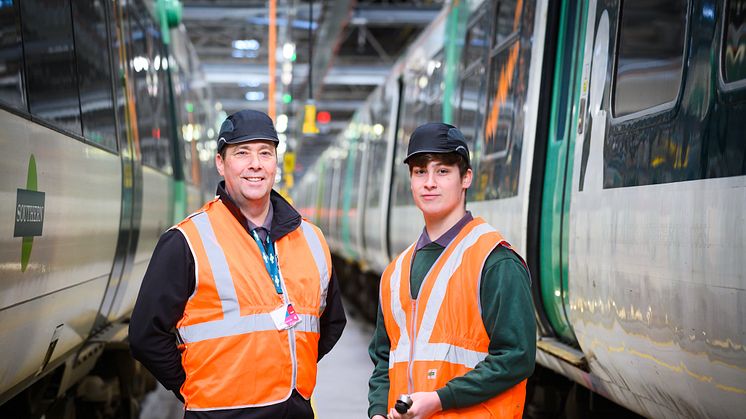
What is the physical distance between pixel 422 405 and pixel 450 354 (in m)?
0.20

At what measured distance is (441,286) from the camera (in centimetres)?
300

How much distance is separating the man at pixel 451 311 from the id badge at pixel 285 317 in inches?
11.6

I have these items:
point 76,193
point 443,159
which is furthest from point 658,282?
point 76,193

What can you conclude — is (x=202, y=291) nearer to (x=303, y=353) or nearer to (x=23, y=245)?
(x=303, y=353)

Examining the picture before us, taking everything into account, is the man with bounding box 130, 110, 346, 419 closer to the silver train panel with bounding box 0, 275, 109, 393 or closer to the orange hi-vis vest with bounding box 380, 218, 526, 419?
the orange hi-vis vest with bounding box 380, 218, 526, 419

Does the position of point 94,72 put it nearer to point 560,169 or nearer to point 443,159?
point 560,169

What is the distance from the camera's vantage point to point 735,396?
2961 millimetres

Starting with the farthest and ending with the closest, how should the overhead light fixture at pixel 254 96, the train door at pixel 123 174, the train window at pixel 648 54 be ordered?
the overhead light fixture at pixel 254 96 < the train door at pixel 123 174 < the train window at pixel 648 54

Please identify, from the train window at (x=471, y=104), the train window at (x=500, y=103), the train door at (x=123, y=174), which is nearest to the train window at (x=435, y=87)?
the train window at (x=471, y=104)

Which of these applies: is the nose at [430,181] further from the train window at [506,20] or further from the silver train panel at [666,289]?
the train window at [506,20]

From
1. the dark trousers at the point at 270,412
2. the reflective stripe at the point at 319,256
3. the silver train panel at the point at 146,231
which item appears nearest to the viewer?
the dark trousers at the point at 270,412

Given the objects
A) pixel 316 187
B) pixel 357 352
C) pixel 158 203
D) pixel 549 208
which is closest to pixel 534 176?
pixel 549 208

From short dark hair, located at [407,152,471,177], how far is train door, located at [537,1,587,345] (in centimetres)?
162

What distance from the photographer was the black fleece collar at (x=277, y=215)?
332 centimetres
